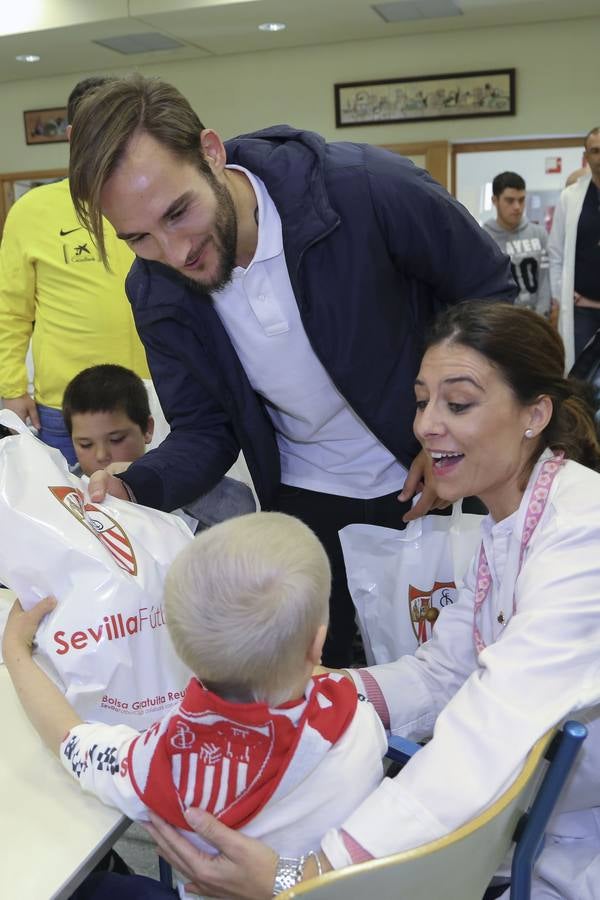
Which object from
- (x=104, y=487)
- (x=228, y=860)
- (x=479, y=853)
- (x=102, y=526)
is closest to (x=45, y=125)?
(x=104, y=487)

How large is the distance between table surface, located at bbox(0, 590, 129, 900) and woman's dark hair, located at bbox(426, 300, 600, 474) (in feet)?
2.61

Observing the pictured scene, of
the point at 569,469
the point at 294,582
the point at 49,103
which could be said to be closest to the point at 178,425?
the point at 569,469

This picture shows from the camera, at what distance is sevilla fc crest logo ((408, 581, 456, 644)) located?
65.1 inches

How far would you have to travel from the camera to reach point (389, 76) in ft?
22.0

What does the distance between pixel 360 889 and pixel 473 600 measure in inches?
26.8

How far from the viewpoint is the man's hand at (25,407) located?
2867 millimetres

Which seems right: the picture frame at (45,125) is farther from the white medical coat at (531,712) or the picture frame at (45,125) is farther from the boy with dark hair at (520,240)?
the white medical coat at (531,712)

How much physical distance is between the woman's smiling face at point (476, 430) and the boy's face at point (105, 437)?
3.43ft

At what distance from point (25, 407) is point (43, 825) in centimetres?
209

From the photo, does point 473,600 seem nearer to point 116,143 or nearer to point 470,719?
point 470,719

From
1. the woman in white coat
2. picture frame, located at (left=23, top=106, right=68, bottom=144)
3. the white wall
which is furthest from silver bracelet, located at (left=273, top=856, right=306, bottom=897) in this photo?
picture frame, located at (left=23, top=106, right=68, bottom=144)

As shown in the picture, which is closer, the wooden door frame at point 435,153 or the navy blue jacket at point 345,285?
the navy blue jacket at point 345,285

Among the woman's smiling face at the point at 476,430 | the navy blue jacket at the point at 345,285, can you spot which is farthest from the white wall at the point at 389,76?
the woman's smiling face at the point at 476,430

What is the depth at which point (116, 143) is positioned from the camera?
129 cm
